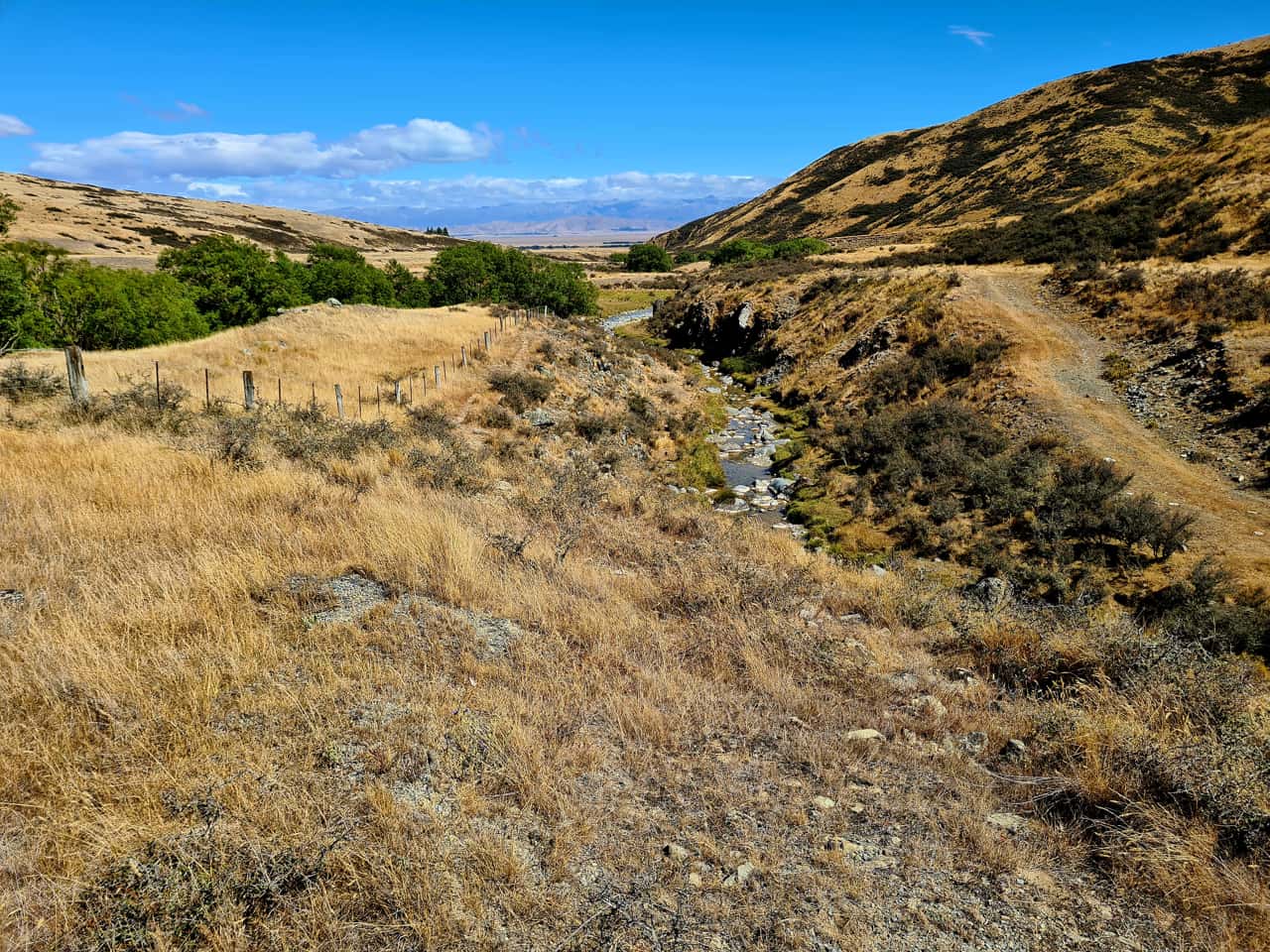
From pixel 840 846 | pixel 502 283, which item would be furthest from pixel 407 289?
pixel 840 846

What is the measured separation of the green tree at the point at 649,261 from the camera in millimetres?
112000

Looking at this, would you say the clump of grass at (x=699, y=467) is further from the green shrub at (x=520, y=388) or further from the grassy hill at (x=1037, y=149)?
the grassy hill at (x=1037, y=149)

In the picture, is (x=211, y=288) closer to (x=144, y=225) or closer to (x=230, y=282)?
(x=230, y=282)

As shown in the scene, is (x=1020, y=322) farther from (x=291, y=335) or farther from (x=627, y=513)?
(x=291, y=335)

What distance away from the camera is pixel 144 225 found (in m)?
110

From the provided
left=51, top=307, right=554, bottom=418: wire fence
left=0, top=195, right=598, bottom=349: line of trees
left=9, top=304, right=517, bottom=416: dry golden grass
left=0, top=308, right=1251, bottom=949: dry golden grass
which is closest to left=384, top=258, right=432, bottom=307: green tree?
left=0, top=195, right=598, bottom=349: line of trees

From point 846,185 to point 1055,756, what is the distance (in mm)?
137414

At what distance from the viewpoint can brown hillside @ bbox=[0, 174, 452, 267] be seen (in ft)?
292

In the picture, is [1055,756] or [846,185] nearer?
[1055,756]

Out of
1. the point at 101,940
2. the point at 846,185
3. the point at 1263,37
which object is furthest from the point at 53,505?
the point at 1263,37

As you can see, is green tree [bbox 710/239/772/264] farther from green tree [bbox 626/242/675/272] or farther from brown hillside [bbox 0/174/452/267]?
brown hillside [bbox 0/174/452/267]

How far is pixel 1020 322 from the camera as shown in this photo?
28.6 metres

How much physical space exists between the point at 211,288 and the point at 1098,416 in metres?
49.4

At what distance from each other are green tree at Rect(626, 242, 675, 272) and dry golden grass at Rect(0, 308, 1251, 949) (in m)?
111
